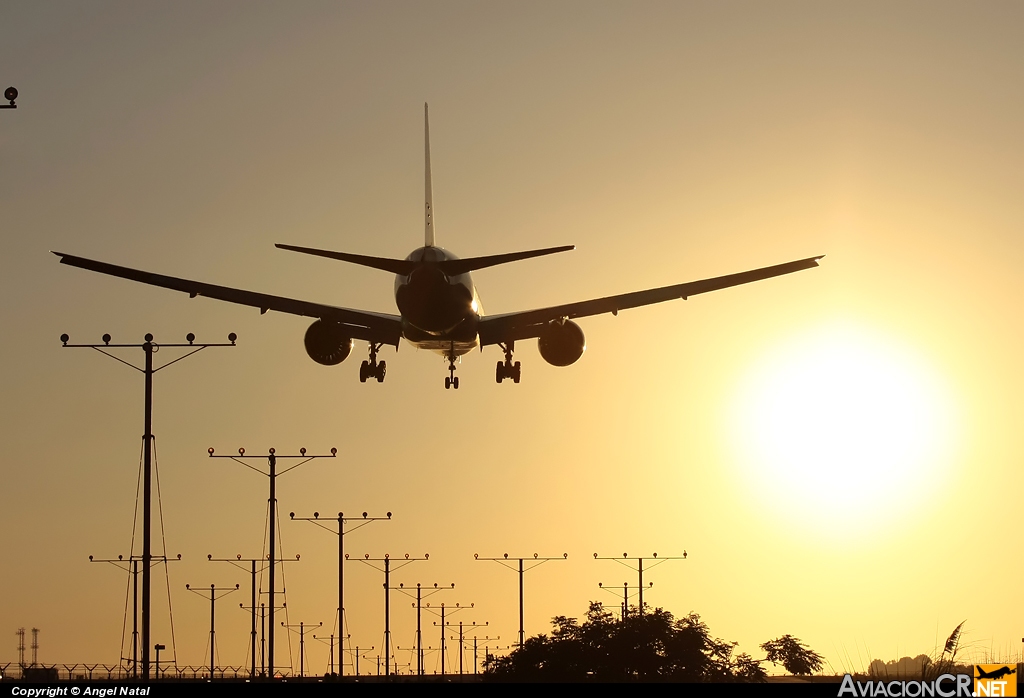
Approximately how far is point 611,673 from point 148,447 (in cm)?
1924

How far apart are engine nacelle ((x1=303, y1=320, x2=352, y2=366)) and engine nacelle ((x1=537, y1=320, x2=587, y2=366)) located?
6.89 m

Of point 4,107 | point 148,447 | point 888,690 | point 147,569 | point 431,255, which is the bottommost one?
A: point 888,690

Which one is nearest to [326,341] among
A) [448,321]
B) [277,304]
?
[277,304]

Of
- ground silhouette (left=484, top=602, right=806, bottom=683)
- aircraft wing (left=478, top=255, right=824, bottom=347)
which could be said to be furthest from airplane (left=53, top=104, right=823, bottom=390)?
ground silhouette (left=484, top=602, right=806, bottom=683)

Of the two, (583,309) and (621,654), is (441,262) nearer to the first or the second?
(583,309)

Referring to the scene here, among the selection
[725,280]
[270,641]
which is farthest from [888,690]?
[270,641]

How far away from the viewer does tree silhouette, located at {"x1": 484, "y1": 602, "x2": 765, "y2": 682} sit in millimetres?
60438

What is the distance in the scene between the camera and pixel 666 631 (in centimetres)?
6269

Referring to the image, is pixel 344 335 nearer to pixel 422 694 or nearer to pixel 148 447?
pixel 148 447

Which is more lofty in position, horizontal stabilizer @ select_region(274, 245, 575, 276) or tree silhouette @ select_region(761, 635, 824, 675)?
horizontal stabilizer @ select_region(274, 245, 575, 276)

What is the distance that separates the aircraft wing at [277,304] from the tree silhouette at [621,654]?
14.6m

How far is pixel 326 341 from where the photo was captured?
184 feet

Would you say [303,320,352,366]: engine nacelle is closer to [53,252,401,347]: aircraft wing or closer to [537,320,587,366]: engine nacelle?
[53,252,401,347]: aircraft wing

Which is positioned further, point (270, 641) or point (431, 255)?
point (270, 641)
